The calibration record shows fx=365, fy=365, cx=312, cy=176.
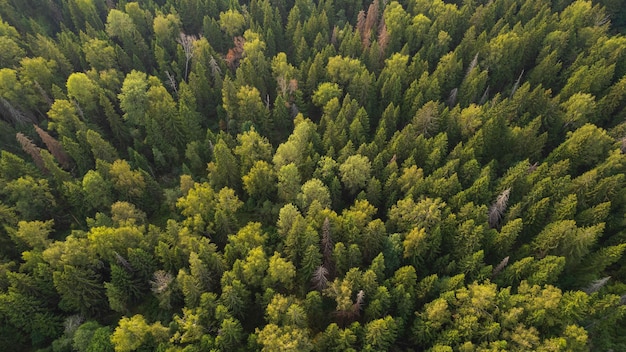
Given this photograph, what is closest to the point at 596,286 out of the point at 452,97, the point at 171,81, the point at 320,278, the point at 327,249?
the point at 327,249

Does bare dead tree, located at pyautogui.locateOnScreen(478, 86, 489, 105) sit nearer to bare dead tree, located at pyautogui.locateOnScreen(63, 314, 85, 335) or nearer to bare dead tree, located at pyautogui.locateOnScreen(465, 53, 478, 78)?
bare dead tree, located at pyautogui.locateOnScreen(465, 53, 478, 78)

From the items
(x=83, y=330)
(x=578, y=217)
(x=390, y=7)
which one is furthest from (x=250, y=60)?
(x=578, y=217)

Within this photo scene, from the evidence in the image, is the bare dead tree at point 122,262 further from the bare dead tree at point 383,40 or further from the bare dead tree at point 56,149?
the bare dead tree at point 383,40

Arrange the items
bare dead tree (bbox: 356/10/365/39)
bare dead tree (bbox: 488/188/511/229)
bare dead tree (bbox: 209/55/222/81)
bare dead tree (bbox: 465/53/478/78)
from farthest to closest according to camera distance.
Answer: bare dead tree (bbox: 356/10/365/39) < bare dead tree (bbox: 209/55/222/81) < bare dead tree (bbox: 465/53/478/78) < bare dead tree (bbox: 488/188/511/229)

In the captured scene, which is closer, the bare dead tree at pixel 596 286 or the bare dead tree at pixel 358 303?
the bare dead tree at pixel 596 286

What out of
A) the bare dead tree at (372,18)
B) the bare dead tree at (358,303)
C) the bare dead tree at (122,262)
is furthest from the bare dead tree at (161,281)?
the bare dead tree at (372,18)

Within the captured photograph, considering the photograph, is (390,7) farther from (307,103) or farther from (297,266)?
(297,266)

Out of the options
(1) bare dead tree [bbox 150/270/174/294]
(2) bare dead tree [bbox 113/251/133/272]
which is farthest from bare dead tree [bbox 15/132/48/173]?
(1) bare dead tree [bbox 150/270/174/294]

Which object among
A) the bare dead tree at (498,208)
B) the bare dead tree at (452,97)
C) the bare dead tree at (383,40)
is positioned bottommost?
the bare dead tree at (498,208)
